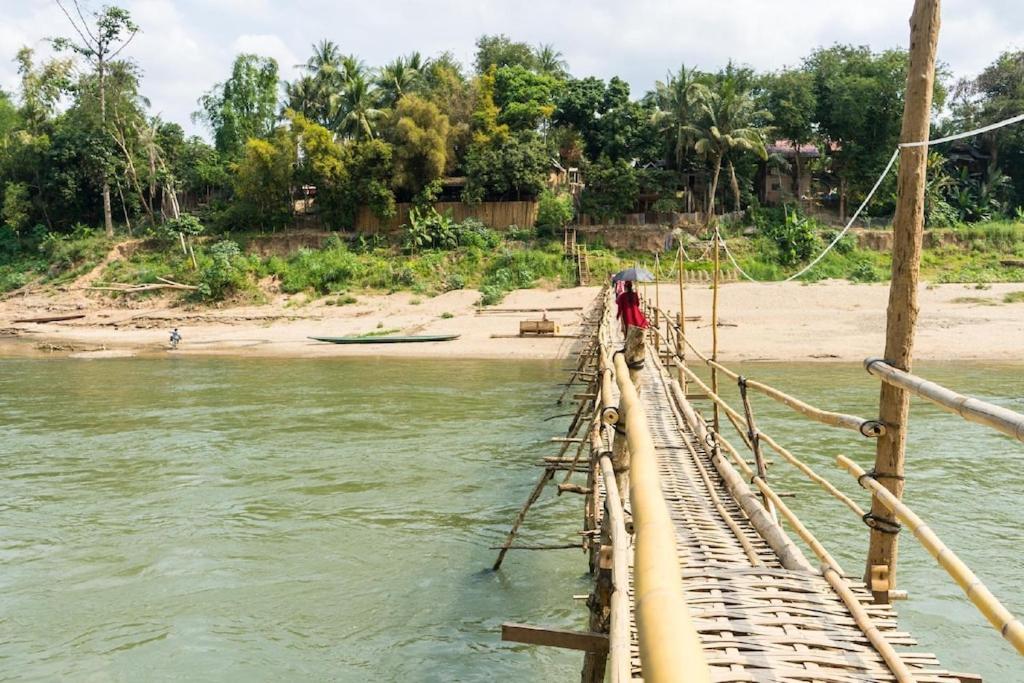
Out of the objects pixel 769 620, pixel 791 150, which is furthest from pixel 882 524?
pixel 791 150

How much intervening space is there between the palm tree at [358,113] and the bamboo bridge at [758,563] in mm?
31972

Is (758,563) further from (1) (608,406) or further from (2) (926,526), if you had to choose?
(2) (926,526)

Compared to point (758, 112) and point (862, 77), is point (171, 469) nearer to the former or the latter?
point (758, 112)

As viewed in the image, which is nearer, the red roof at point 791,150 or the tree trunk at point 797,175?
the tree trunk at point 797,175

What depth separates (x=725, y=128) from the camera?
3247 cm

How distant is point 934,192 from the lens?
1314 inches

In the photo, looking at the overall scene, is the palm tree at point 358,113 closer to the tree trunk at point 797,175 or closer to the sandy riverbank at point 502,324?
the sandy riverbank at point 502,324

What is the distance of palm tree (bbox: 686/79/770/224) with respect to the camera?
105ft

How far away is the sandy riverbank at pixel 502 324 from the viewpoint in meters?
21.7

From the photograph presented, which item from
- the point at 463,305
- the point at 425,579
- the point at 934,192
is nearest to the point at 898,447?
the point at 425,579

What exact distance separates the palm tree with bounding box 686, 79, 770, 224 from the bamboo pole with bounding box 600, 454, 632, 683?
1204 inches

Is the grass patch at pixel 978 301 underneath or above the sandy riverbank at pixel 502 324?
above

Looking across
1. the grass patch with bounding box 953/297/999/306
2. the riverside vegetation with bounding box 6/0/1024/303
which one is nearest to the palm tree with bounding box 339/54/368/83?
the riverside vegetation with bounding box 6/0/1024/303

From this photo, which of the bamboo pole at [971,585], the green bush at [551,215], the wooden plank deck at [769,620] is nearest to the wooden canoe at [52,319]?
the green bush at [551,215]
